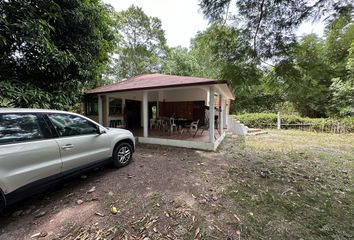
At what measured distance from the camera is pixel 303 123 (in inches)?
561

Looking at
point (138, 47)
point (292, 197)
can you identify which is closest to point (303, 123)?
point (292, 197)

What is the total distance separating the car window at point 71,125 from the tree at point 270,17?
12.3 ft

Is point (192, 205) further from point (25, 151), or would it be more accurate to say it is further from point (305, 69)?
point (305, 69)

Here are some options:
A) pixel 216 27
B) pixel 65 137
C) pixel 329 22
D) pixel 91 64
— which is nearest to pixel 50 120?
pixel 65 137

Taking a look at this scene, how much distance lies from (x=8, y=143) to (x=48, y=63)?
4234 mm

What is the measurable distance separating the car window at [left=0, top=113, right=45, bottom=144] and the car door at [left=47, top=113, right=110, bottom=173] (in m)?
0.28

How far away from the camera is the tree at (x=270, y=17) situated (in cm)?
350

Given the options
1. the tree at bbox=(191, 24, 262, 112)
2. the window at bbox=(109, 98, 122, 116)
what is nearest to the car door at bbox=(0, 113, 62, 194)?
the tree at bbox=(191, 24, 262, 112)

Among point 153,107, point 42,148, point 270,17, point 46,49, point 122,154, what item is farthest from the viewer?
point 153,107

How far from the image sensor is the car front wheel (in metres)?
4.34

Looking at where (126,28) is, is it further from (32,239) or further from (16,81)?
(32,239)

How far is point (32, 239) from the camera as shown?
7.25 feet

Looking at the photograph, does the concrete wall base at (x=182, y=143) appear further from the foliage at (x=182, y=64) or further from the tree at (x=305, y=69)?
the foliage at (x=182, y=64)

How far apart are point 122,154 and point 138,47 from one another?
1992 centimetres
